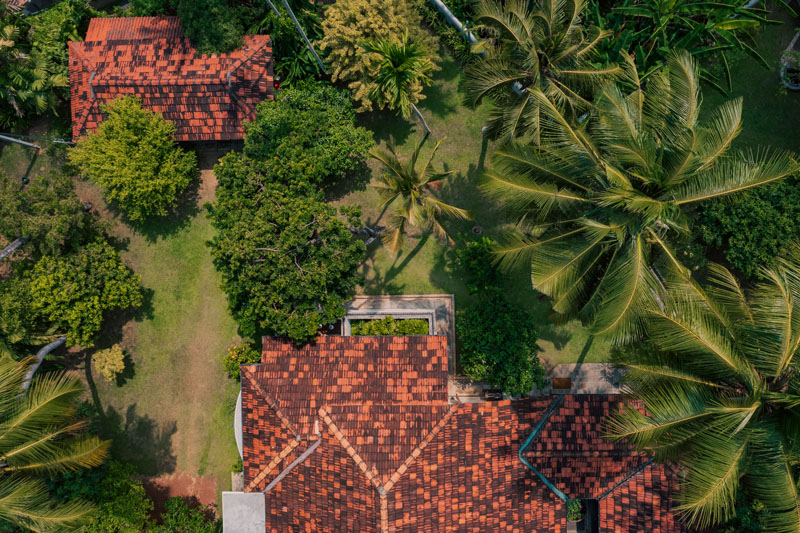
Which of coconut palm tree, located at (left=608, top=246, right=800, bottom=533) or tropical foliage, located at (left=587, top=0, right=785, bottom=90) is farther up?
tropical foliage, located at (left=587, top=0, right=785, bottom=90)

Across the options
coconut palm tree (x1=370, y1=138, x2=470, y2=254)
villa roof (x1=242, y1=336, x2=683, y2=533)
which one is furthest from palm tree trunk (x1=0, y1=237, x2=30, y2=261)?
coconut palm tree (x1=370, y1=138, x2=470, y2=254)

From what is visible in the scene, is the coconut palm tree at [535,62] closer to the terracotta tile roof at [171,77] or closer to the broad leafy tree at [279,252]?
the broad leafy tree at [279,252]

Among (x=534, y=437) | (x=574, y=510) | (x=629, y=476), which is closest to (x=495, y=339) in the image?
(x=534, y=437)

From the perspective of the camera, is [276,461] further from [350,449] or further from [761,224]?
[761,224]

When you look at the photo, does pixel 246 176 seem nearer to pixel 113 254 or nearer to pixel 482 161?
pixel 113 254

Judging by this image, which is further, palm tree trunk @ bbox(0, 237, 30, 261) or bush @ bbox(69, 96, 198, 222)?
bush @ bbox(69, 96, 198, 222)

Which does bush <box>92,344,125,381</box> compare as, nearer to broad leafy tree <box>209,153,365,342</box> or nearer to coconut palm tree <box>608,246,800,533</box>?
broad leafy tree <box>209,153,365,342</box>

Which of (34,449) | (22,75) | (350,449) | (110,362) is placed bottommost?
(350,449)

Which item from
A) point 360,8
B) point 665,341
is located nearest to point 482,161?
point 360,8
